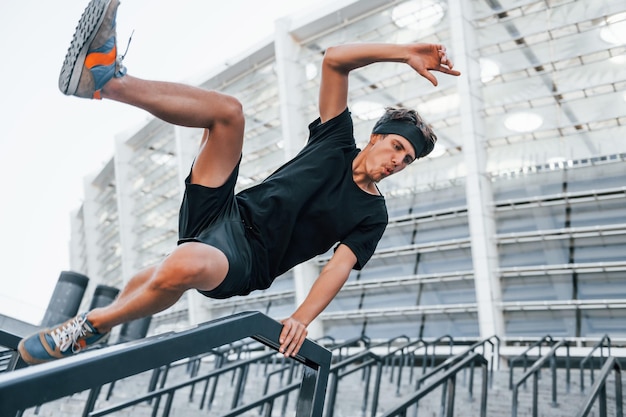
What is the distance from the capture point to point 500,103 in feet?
61.8

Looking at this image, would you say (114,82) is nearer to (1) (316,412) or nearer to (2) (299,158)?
(2) (299,158)

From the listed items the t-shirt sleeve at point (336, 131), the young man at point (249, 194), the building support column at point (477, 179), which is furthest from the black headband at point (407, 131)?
the building support column at point (477, 179)

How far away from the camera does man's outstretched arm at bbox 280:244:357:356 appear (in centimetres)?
220

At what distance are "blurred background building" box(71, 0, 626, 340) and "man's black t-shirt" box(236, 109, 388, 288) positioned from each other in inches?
596

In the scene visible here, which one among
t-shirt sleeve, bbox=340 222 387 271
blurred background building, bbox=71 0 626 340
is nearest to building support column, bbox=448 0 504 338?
blurred background building, bbox=71 0 626 340

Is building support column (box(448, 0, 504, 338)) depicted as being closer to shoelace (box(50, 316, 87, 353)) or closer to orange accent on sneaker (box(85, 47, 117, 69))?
shoelace (box(50, 316, 87, 353))

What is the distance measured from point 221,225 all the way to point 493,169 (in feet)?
56.8

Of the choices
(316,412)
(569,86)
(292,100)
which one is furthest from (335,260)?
(292,100)

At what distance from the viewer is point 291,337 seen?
7.07 ft

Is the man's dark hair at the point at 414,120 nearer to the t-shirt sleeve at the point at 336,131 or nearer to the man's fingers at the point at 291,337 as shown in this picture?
the t-shirt sleeve at the point at 336,131

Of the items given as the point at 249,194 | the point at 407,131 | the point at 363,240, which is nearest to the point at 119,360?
the point at 249,194

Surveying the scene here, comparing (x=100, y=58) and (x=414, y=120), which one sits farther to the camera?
(x=414, y=120)

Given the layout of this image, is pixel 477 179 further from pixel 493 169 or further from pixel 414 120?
pixel 414 120

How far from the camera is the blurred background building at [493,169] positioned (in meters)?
17.0
